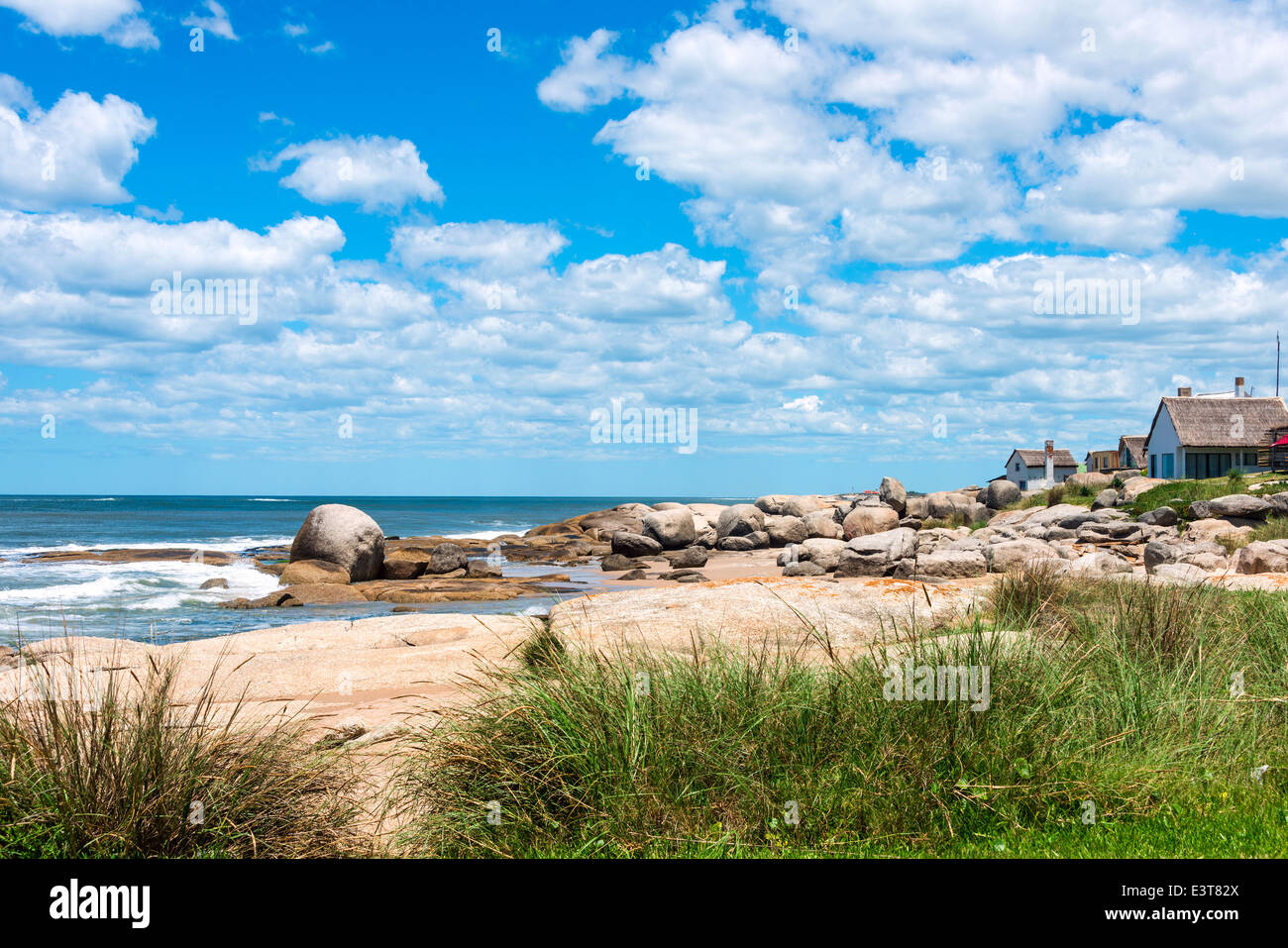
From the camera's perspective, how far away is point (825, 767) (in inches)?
205

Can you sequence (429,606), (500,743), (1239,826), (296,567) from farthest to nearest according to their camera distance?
(296,567), (429,606), (500,743), (1239,826)

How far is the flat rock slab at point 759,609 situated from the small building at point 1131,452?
59.9 m

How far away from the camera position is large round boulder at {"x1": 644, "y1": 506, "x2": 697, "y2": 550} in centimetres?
3803

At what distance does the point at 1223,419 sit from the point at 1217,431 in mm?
1105

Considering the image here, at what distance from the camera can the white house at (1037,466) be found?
68.6m

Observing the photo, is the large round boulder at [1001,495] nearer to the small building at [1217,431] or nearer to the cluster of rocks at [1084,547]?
the cluster of rocks at [1084,547]

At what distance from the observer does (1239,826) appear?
4797 mm

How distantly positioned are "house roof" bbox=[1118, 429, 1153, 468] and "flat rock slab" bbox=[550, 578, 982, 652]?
6119 cm

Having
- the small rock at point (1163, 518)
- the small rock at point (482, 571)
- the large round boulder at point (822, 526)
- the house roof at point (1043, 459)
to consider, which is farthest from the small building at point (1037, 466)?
the small rock at point (482, 571)

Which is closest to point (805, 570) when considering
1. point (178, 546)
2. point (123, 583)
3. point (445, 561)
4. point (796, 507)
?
point (445, 561)

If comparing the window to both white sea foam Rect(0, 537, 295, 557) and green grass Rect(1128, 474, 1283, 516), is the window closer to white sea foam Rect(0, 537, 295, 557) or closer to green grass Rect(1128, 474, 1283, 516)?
green grass Rect(1128, 474, 1283, 516)
